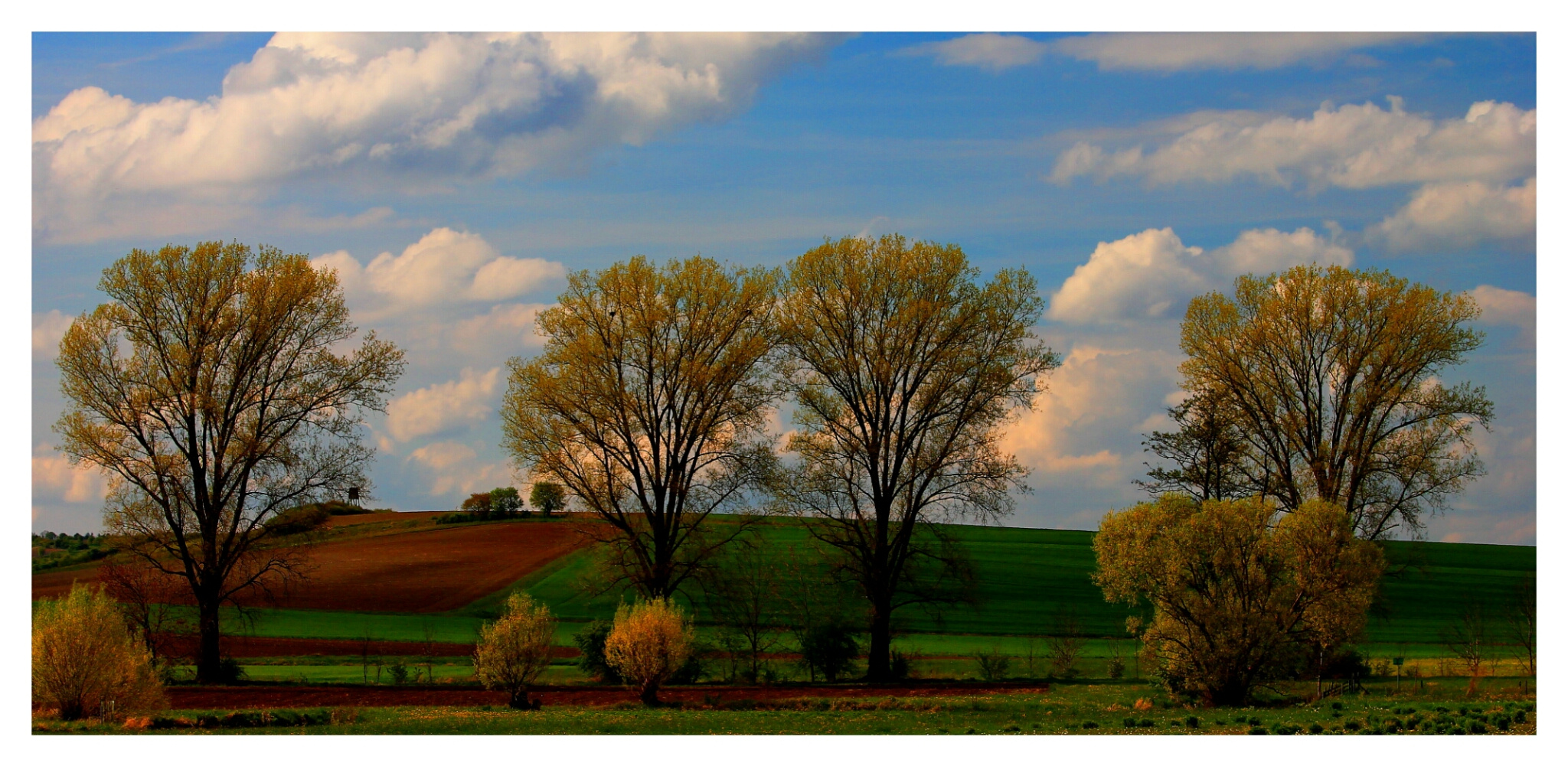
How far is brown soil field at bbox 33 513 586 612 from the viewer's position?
174ft

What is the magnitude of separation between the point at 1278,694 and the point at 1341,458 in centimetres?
1015

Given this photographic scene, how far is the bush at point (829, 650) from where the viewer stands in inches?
1369

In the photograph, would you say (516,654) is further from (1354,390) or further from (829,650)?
(1354,390)

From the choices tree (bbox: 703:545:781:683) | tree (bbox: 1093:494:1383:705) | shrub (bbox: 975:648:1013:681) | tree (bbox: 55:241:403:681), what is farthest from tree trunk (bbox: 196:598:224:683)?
tree (bbox: 1093:494:1383:705)

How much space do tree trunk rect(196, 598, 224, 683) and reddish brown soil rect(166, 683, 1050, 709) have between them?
62.1 inches

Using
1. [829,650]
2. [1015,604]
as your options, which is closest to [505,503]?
[1015,604]

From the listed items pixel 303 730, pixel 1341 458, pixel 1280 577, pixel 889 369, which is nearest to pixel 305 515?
pixel 303 730

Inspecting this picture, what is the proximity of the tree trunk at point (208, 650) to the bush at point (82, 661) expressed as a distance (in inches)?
368

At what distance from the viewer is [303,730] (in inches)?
880

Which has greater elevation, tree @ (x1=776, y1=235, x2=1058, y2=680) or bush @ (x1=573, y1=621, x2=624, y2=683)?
tree @ (x1=776, y1=235, x2=1058, y2=680)

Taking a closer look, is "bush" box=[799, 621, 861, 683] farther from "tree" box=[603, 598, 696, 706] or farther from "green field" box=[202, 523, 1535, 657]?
"tree" box=[603, 598, 696, 706]

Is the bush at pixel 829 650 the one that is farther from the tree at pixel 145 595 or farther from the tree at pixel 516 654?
the tree at pixel 145 595

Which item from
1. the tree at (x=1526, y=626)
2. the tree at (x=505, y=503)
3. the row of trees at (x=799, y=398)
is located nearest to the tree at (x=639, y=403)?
the row of trees at (x=799, y=398)

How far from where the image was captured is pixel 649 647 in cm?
2814
